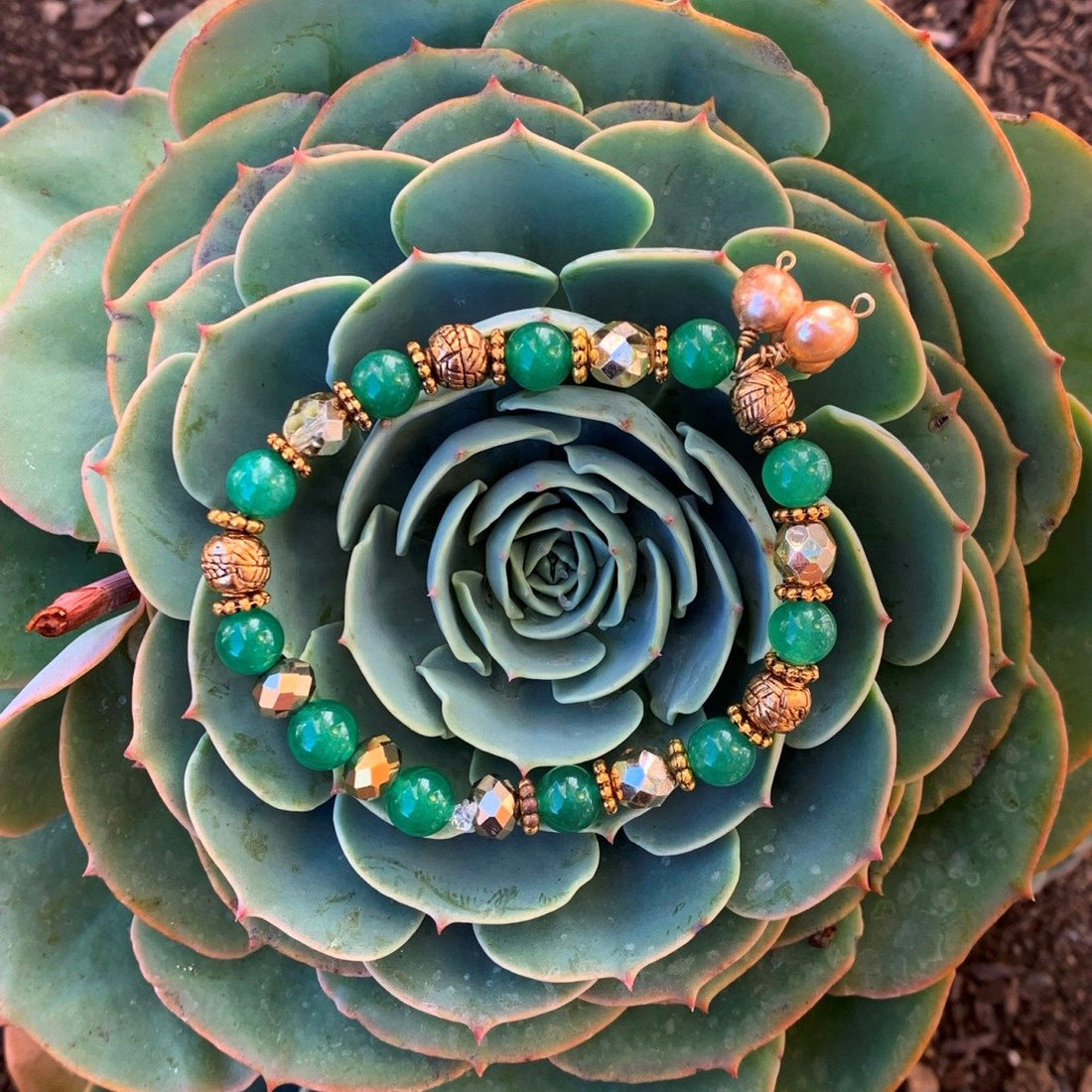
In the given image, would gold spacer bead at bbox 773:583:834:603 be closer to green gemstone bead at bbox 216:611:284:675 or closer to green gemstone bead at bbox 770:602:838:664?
green gemstone bead at bbox 770:602:838:664

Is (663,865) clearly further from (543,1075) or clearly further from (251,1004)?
(251,1004)

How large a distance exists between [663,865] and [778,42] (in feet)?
2.66

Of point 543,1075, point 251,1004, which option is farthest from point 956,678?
point 251,1004

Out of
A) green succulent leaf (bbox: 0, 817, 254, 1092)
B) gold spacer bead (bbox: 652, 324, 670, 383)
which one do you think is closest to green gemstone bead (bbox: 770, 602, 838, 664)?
gold spacer bead (bbox: 652, 324, 670, 383)

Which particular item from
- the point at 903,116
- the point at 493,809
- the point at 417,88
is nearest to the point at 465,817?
the point at 493,809

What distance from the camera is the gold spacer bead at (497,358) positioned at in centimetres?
95

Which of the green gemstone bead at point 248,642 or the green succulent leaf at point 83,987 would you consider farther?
the green succulent leaf at point 83,987

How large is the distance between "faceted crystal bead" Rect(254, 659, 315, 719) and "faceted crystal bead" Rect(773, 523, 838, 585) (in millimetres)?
452

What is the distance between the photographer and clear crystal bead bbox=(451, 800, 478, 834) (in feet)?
3.33

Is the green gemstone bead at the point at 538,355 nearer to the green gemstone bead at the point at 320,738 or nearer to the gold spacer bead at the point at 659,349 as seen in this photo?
the gold spacer bead at the point at 659,349

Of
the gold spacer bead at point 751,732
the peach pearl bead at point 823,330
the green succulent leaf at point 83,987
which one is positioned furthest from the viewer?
the green succulent leaf at point 83,987

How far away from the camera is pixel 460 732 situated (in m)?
0.97

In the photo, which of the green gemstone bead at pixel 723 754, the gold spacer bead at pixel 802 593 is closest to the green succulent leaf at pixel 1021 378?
the gold spacer bead at pixel 802 593

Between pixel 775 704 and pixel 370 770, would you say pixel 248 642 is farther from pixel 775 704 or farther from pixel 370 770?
pixel 775 704
